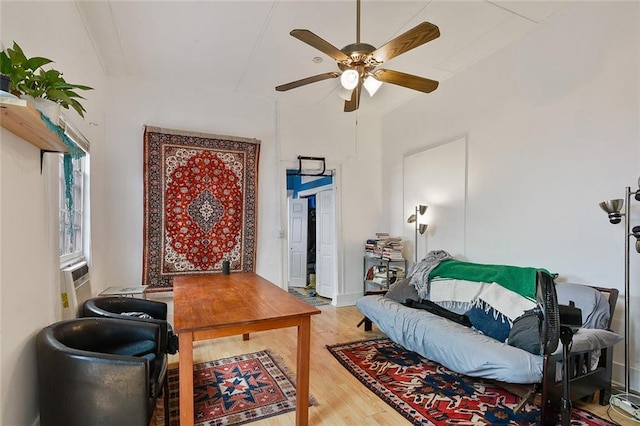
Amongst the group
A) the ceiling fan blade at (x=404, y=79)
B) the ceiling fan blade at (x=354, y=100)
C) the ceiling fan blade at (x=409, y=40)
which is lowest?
the ceiling fan blade at (x=354, y=100)

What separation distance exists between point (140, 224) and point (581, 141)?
4.60m

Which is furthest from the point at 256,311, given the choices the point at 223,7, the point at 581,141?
the point at 581,141

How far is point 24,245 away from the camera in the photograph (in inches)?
63.1

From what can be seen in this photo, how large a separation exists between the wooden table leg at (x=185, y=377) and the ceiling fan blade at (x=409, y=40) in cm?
208

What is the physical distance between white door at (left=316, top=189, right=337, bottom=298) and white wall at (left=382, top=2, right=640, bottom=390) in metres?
2.10

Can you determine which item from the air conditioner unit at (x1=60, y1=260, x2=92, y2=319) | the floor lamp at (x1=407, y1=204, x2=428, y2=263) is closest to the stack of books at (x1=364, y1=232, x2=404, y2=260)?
the floor lamp at (x1=407, y1=204, x2=428, y2=263)

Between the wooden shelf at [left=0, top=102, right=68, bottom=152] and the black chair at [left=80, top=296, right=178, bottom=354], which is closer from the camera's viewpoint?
the wooden shelf at [left=0, top=102, right=68, bottom=152]

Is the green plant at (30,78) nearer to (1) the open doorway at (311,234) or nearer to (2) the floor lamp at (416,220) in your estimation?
(2) the floor lamp at (416,220)

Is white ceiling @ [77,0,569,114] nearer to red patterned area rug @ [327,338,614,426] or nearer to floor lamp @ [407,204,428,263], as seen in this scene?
floor lamp @ [407,204,428,263]

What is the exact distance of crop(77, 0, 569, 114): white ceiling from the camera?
2662mm

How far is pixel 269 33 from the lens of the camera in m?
3.02

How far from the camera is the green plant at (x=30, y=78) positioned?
4.31ft

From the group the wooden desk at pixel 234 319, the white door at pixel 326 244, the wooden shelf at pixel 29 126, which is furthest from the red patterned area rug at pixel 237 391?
the white door at pixel 326 244

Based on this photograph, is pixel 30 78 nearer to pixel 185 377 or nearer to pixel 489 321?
pixel 185 377
